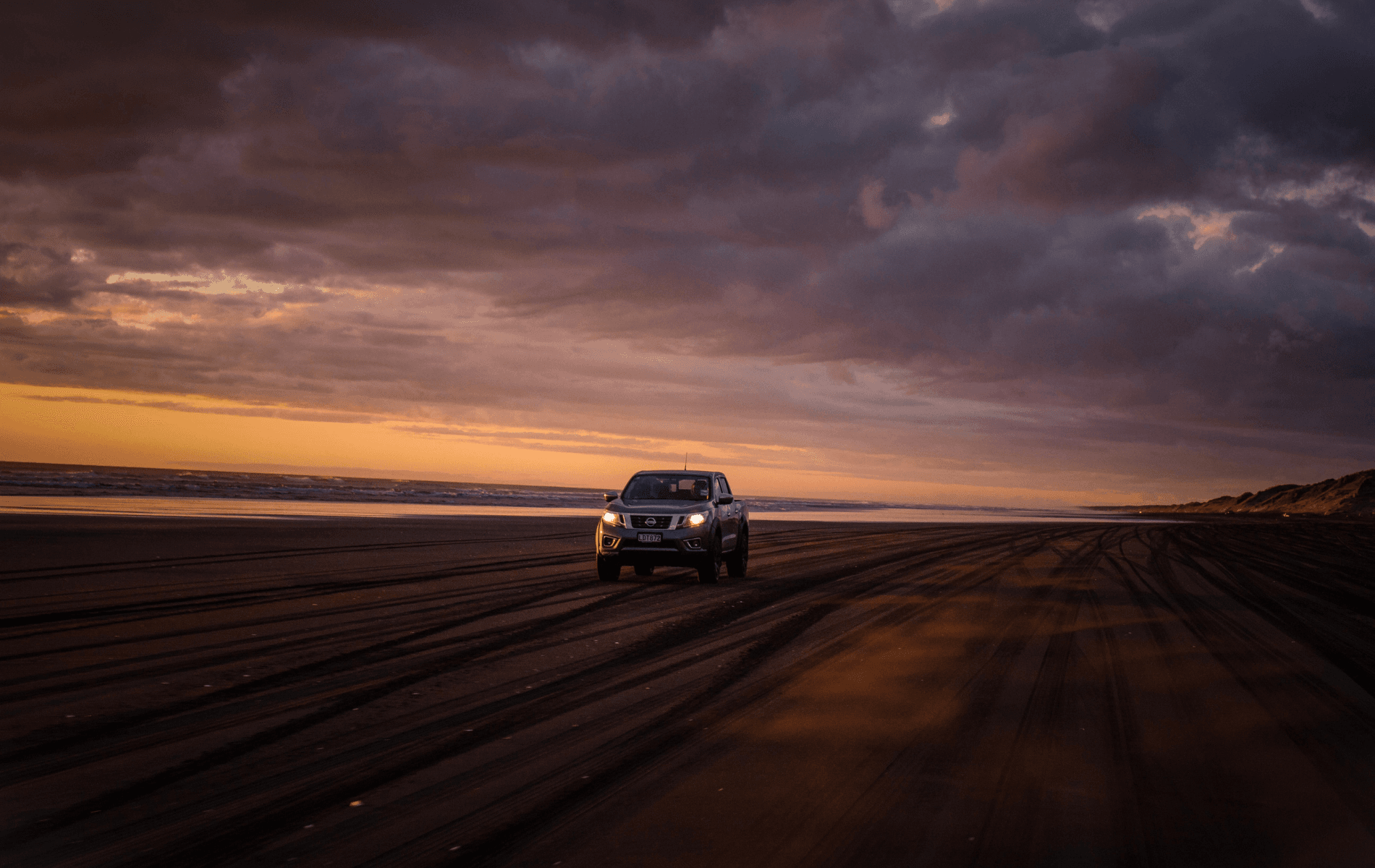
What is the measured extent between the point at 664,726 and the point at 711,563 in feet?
31.9

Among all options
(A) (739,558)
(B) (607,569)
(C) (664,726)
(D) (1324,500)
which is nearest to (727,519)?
(A) (739,558)

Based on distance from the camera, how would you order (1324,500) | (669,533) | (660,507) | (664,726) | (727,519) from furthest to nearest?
(1324,500) → (727,519) → (660,507) → (669,533) → (664,726)

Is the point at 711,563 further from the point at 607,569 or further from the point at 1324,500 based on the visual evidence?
the point at 1324,500

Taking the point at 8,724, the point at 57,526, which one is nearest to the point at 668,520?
the point at 8,724

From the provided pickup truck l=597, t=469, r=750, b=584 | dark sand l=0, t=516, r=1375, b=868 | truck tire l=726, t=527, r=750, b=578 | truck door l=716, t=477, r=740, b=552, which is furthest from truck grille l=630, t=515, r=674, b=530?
dark sand l=0, t=516, r=1375, b=868

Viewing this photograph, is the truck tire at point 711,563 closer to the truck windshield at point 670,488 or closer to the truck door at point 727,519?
the truck door at point 727,519

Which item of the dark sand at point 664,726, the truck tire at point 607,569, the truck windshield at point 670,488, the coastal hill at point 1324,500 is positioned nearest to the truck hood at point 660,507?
the truck windshield at point 670,488

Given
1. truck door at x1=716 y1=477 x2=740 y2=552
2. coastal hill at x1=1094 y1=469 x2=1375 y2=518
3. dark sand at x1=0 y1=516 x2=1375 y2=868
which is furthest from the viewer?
coastal hill at x1=1094 y1=469 x2=1375 y2=518

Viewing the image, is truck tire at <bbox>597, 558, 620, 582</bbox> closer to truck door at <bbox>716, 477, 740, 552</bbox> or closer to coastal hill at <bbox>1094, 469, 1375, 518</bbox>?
truck door at <bbox>716, 477, 740, 552</bbox>

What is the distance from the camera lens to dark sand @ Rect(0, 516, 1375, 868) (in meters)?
4.15

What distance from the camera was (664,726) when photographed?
241 inches

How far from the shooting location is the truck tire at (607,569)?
1588cm

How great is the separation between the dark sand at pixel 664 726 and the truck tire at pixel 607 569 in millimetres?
1903

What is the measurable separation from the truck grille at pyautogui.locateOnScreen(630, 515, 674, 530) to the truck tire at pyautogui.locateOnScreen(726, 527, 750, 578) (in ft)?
5.49
